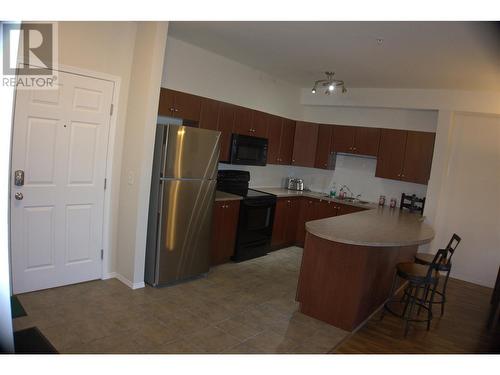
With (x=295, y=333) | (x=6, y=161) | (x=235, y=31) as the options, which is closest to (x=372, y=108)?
(x=235, y=31)

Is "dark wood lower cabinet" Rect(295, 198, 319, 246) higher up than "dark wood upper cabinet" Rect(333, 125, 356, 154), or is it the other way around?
"dark wood upper cabinet" Rect(333, 125, 356, 154)

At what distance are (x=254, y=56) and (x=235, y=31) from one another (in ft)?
3.01

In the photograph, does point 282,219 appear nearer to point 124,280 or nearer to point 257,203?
point 257,203

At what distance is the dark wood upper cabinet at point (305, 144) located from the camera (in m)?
6.03

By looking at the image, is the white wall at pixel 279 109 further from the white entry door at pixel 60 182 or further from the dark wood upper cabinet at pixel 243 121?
the white entry door at pixel 60 182

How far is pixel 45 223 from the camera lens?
3201 millimetres

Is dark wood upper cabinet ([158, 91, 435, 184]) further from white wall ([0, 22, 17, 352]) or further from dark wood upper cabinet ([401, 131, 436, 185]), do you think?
white wall ([0, 22, 17, 352])

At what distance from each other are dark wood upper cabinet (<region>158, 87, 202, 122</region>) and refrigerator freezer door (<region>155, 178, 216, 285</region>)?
2.83 feet

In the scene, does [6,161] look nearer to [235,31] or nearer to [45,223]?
[45,223]

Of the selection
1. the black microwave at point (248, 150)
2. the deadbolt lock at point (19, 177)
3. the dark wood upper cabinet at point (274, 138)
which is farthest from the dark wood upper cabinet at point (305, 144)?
the deadbolt lock at point (19, 177)

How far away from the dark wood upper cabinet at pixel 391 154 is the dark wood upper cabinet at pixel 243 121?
2.04 meters

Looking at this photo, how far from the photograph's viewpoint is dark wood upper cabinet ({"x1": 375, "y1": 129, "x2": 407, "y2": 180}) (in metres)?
5.27

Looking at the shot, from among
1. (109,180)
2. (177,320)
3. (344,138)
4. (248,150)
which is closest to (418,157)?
(344,138)

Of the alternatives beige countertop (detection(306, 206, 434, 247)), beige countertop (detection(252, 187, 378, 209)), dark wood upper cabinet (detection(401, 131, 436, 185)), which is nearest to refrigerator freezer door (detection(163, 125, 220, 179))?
beige countertop (detection(306, 206, 434, 247))
